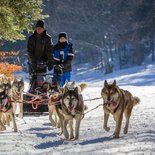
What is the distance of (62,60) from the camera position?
11344mm

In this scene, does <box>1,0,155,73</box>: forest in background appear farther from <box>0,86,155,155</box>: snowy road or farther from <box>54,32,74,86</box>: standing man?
<box>0,86,155,155</box>: snowy road

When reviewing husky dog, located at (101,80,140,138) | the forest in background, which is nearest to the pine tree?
→ husky dog, located at (101,80,140,138)

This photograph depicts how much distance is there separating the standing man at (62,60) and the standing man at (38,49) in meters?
0.30

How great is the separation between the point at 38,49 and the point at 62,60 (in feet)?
2.07

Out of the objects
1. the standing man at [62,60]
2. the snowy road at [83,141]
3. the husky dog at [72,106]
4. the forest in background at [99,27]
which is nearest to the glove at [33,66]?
the standing man at [62,60]

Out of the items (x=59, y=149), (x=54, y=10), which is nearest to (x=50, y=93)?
(x=59, y=149)

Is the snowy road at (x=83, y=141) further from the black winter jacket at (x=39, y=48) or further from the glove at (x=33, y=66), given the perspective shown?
the black winter jacket at (x=39, y=48)

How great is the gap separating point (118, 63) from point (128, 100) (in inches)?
2324

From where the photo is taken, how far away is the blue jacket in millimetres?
11219

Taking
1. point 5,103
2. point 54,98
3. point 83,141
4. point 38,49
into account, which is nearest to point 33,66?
point 38,49

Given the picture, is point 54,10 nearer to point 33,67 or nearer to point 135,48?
point 135,48

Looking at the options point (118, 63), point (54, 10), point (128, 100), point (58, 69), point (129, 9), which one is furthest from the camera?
point (118, 63)

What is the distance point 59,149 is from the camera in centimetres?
683

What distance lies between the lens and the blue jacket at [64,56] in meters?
11.2
